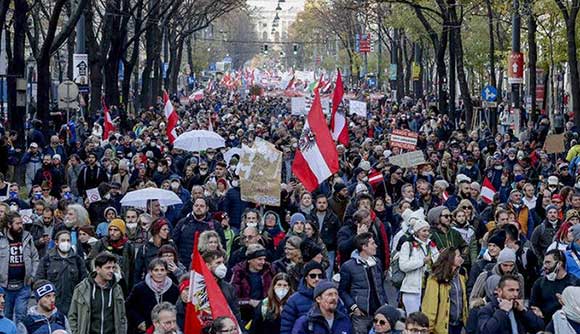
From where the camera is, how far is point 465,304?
11.8 metres

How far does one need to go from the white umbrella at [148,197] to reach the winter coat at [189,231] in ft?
4.99

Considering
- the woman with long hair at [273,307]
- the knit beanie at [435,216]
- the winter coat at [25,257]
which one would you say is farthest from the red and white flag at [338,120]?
the woman with long hair at [273,307]

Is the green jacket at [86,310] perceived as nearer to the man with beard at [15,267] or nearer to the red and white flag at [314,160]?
the man with beard at [15,267]

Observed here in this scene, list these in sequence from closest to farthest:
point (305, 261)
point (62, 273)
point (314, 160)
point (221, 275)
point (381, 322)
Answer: point (381, 322) < point (221, 275) < point (305, 261) < point (62, 273) < point (314, 160)

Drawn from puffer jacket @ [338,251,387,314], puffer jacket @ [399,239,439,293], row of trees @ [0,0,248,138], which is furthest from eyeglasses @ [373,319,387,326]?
row of trees @ [0,0,248,138]

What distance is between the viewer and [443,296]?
11.5 m

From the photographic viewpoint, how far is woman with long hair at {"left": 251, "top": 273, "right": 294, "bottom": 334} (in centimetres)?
1093

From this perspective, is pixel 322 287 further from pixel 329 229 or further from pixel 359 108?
pixel 359 108

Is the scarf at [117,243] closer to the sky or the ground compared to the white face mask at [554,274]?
closer to the sky

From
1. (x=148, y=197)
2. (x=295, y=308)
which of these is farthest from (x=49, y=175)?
(x=295, y=308)

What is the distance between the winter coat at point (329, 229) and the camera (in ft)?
52.1

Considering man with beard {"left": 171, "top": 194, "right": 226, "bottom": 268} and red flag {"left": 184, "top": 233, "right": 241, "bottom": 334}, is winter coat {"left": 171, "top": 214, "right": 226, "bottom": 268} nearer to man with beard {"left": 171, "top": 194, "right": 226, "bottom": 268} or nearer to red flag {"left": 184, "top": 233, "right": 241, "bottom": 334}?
man with beard {"left": 171, "top": 194, "right": 226, "bottom": 268}

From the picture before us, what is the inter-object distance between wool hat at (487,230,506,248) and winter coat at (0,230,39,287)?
397 cm

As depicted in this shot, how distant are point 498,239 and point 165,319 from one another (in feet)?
14.4
